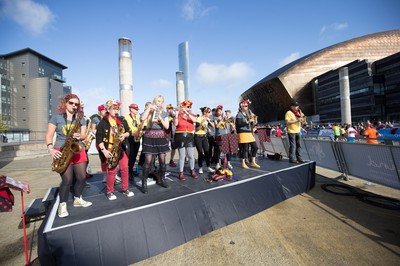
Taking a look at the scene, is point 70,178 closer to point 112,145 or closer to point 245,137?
point 112,145

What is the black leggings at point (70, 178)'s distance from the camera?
304cm

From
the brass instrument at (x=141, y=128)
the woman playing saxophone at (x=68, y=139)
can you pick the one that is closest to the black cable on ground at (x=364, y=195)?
the brass instrument at (x=141, y=128)

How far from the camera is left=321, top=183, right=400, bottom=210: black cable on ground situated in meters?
4.45

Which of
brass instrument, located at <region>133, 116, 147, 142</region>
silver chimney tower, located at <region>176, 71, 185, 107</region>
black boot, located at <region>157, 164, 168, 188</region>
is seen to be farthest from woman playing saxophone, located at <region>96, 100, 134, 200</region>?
silver chimney tower, located at <region>176, 71, 185, 107</region>

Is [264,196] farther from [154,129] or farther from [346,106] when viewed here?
[346,106]

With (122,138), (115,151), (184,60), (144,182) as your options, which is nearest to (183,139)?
(144,182)

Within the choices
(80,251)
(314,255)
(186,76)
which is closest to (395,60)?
(314,255)

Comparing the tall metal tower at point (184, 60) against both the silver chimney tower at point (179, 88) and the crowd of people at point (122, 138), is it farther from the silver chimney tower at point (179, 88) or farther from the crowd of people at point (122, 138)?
the crowd of people at point (122, 138)

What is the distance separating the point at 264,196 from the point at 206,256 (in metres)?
2.24

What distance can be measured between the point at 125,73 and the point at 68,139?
14552 millimetres

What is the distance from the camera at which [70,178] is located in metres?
3.13

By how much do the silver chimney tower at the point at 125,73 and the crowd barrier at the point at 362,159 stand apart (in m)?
13.4

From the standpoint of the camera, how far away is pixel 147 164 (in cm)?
407

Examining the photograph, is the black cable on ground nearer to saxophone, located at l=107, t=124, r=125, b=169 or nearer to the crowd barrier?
the crowd barrier
